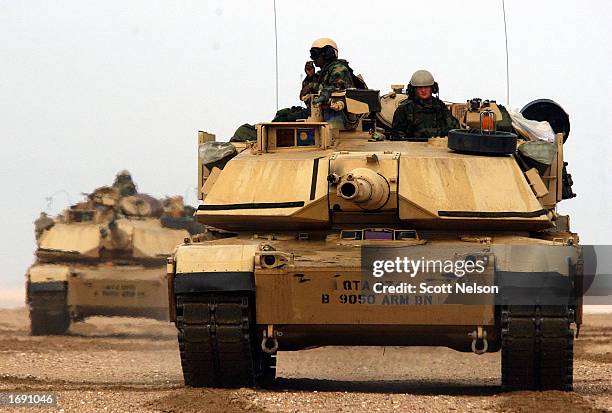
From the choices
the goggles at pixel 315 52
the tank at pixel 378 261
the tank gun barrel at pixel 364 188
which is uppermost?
the goggles at pixel 315 52

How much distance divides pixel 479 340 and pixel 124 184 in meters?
16.2

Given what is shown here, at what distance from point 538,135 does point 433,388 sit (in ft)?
12.3

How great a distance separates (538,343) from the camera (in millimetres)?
16266

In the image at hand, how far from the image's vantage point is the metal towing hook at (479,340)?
16547mm

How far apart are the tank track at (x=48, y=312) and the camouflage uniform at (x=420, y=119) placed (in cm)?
1066

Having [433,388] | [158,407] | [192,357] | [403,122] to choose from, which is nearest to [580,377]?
[433,388]

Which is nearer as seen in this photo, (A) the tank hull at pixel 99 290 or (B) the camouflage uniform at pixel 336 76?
(B) the camouflage uniform at pixel 336 76

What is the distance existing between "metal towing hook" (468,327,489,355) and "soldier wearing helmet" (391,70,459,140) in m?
4.05

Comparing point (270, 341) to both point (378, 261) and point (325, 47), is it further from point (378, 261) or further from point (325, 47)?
point (325, 47)

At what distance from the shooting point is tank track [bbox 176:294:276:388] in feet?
54.1

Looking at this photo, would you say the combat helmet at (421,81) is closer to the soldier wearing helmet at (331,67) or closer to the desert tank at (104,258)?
the soldier wearing helmet at (331,67)

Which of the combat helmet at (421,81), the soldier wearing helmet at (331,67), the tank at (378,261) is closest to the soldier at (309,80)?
the soldier wearing helmet at (331,67)

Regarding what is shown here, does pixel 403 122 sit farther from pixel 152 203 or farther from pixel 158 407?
pixel 152 203

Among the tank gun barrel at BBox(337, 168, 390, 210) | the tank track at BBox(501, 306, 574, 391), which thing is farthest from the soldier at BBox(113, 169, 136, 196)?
the tank track at BBox(501, 306, 574, 391)
